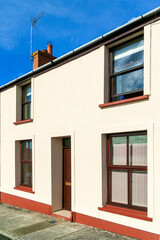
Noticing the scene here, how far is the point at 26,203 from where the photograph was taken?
9.15 metres

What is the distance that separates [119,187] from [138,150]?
1.17 m

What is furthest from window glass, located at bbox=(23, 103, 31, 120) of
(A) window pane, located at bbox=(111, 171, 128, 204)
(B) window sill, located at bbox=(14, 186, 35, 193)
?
(A) window pane, located at bbox=(111, 171, 128, 204)

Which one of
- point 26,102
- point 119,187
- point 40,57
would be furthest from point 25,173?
point 40,57

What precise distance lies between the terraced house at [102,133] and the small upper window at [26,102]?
662mm

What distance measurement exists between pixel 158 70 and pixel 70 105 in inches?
123

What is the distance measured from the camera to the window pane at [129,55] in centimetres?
597

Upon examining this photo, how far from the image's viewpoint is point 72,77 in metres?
7.48

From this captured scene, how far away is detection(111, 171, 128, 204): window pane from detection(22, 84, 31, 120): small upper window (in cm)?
510

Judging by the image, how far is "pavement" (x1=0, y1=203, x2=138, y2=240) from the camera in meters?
5.80

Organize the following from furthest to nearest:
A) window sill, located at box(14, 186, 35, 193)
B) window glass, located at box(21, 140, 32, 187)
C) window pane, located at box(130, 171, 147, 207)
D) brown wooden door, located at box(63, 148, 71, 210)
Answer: window glass, located at box(21, 140, 32, 187) → window sill, located at box(14, 186, 35, 193) → brown wooden door, located at box(63, 148, 71, 210) → window pane, located at box(130, 171, 147, 207)

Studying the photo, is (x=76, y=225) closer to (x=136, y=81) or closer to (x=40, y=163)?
(x=40, y=163)

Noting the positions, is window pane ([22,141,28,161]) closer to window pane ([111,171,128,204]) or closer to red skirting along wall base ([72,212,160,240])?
red skirting along wall base ([72,212,160,240])

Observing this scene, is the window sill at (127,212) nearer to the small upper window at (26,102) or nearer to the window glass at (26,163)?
the window glass at (26,163)

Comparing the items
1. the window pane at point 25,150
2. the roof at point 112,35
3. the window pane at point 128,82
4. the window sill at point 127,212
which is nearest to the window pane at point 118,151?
the window sill at point 127,212
